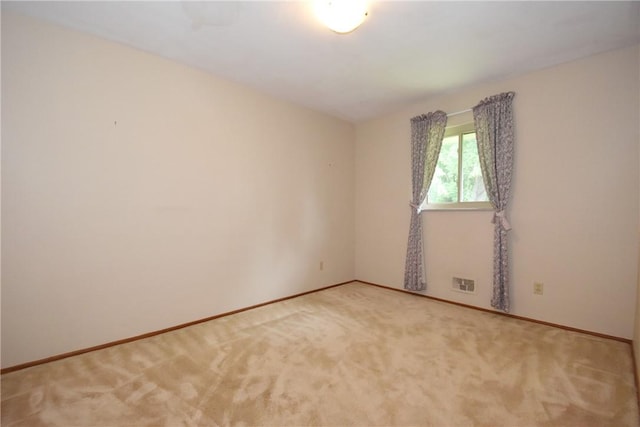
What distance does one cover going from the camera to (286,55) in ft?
8.30

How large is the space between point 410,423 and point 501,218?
230 centimetres

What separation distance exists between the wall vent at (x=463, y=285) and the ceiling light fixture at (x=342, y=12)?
2879mm

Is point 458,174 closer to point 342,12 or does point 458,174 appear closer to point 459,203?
point 459,203

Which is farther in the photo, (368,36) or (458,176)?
(458,176)

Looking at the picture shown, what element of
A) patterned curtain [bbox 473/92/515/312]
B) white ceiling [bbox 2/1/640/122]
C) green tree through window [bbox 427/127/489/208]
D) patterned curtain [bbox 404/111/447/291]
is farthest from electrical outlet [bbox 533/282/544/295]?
white ceiling [bbox 2/1/640/122]

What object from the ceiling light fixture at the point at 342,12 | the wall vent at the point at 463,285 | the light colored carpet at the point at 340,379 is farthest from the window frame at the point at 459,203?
the ceiling light fixture at the point at 342,12

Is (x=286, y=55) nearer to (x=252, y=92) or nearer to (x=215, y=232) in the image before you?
(x=252, y=92)

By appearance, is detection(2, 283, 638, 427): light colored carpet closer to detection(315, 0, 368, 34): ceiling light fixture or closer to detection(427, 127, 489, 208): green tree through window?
detection(427, 127, 489, 208): green tree through window

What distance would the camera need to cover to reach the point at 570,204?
2586mm

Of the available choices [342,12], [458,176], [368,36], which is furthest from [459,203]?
[342,12]

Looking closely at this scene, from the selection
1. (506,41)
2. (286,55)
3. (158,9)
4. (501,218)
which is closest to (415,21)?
(506,41)

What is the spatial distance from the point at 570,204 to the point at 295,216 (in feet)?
9.41

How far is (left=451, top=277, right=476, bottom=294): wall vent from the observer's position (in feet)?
10.5

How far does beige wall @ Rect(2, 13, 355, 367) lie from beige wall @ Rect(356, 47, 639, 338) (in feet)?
7.36
